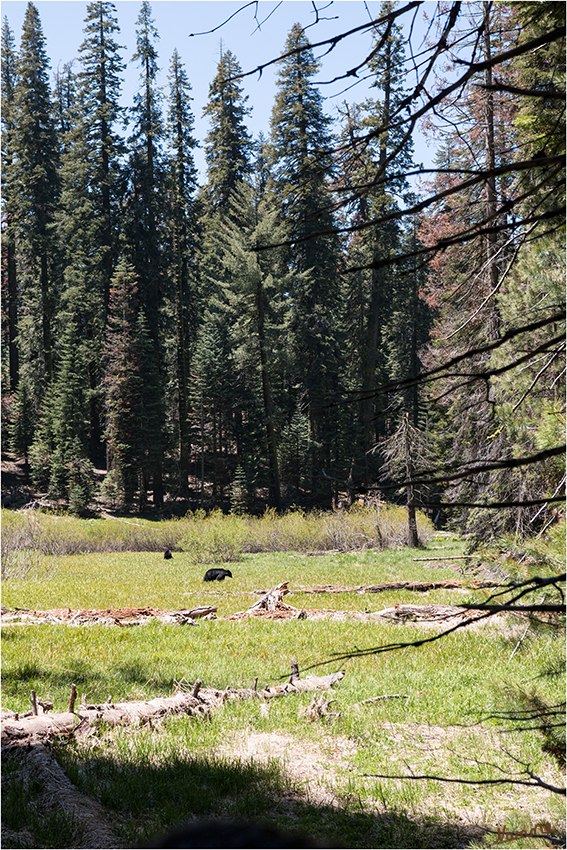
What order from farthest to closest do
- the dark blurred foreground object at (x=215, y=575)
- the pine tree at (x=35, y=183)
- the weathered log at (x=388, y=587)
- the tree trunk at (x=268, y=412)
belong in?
1. the pine tree at (x=35, y=183)
2. the tree trunk at (x=268, y=412)
3. the dark blurred foreground object at (x=215, y=575)
4. the weathered log at (x=388, y=587)

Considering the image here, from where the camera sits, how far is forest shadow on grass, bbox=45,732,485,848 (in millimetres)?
3588

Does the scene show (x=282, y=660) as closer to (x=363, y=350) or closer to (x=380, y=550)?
(x=380, y=550)

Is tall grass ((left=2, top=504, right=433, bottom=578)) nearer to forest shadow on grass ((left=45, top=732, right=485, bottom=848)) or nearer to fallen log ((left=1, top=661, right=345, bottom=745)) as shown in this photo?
fallen log ((left=1, top=661, right=345, bottom=745))

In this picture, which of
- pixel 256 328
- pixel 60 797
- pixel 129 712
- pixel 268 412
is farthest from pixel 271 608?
pixel 256 328

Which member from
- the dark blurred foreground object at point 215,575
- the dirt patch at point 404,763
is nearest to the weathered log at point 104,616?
the dark blurred foreground object at point 215,575

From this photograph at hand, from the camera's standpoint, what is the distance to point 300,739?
16.7ft

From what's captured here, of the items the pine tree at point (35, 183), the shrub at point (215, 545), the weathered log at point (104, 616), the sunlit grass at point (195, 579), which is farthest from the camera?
the pine tree at point (35, 183)

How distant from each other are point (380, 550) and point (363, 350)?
1904 centimetres

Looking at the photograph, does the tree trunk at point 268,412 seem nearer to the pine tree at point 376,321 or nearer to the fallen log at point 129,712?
the pine tree at point 376,321

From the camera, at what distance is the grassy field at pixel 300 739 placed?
3727mm

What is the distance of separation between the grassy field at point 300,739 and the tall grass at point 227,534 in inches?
399

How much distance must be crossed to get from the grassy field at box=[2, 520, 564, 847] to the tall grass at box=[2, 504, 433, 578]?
10.1 m

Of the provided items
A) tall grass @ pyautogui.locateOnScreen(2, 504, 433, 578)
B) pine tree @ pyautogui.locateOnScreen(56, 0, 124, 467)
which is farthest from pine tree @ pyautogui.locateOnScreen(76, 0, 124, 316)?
tall grass @ pyautogui.locateOnScreen(2, 504, 433, 578)

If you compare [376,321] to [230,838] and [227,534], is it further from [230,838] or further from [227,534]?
[230,838]
